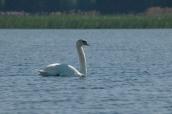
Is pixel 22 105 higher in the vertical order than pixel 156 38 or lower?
higher

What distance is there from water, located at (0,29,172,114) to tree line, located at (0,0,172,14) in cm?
3805

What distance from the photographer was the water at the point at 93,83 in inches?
925

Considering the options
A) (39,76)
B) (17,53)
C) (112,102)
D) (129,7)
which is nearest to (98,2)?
(129,7)

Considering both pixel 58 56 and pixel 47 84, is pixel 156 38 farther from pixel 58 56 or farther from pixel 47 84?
pixel 47 84

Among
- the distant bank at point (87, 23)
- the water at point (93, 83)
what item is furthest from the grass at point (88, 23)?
the water at point (93, 83)

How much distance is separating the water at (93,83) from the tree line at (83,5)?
38.1 meters

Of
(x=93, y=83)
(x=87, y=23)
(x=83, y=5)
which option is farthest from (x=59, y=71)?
(x=83, y=5)

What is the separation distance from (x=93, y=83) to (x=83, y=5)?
190 feet

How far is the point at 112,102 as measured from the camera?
24.3 meters

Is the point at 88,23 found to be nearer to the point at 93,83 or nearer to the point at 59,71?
the point at 59,71

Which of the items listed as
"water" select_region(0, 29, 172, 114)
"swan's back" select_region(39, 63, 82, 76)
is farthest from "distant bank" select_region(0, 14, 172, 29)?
"swan's back" select_region(39, 63, 82, 76)

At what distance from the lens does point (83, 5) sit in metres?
86.5

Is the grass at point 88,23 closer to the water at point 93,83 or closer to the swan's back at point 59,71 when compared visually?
the water at point 93,83

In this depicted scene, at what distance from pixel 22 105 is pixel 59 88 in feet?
11.7
